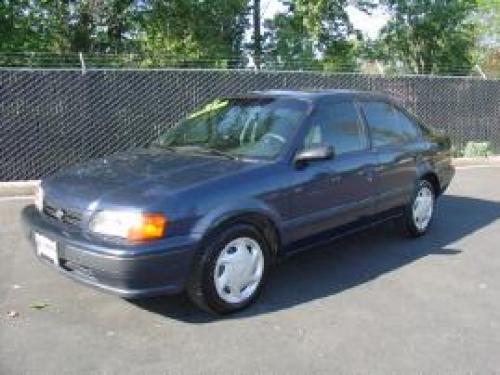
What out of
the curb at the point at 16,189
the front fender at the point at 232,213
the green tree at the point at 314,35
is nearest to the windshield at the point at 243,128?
the front fender at the point at 232,213

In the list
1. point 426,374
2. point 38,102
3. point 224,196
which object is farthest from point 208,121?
point 38,102

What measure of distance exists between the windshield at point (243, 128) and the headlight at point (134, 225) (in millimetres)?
1141

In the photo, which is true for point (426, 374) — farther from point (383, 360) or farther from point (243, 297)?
point (243, 297)

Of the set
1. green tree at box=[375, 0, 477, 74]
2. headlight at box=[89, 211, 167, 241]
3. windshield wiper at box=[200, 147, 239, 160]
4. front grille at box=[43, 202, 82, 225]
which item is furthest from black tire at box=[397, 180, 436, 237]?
green tree at box=[375, 0, 477, 74]

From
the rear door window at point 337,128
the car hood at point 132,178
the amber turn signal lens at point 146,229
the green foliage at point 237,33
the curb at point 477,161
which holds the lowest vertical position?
the curb at point 477,161

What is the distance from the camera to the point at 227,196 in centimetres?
491

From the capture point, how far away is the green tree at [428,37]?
956 inches

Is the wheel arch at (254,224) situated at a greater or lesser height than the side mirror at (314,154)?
lesser

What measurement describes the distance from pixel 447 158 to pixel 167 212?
4.25 meters

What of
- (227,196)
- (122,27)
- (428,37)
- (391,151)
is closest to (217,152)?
(227,196)

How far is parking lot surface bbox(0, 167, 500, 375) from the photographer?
4.34 meters

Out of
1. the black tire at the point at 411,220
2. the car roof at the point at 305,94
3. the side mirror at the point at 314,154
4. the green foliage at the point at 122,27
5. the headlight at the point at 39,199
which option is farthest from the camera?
the green foliage at the point at 122,27

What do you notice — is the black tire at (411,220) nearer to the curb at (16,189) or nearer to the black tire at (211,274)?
the black tire at (211,274)

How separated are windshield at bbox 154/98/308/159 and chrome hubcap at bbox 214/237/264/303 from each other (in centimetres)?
76
